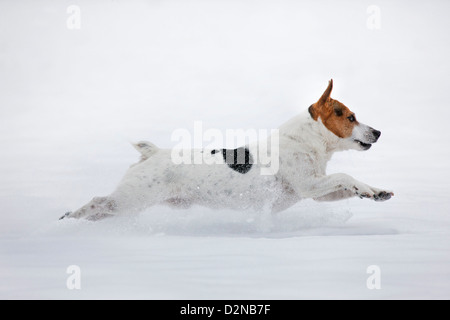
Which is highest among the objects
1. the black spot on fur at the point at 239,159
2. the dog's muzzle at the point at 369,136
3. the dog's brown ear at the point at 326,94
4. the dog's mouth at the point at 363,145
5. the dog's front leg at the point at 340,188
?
the dog's brown ear at the point at 326,94

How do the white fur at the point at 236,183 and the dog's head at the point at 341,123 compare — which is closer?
the white fur at the point at 236,183

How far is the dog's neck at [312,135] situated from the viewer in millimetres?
7363

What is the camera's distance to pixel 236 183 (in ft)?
23.5

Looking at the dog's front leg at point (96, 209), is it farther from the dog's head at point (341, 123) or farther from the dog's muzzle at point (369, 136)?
the dog's muzzle at point (369, 136)

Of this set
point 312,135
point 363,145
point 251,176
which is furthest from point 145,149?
point 363,145

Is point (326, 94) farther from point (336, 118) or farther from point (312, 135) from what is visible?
point (312, 135)

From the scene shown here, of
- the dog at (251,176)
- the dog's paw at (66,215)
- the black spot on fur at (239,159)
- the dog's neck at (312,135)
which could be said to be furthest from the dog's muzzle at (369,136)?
the dog's paw at (66,215)

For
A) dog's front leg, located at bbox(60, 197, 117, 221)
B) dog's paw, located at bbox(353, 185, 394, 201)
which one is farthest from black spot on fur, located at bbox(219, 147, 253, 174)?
dog's front leg, located at bbox(60, 197, 117, 221)

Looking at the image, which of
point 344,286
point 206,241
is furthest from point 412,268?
point 206,241

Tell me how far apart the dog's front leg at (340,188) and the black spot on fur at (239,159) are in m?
0.63

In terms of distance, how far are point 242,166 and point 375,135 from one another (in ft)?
4.87

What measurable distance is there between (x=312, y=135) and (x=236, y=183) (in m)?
1.01

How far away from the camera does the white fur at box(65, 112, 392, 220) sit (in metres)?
7.17

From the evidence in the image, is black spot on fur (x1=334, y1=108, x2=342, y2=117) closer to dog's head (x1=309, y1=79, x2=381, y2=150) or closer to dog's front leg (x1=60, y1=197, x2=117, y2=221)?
dog's head (x1=309, y1=79, x2=381, y2=150)
